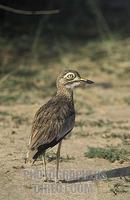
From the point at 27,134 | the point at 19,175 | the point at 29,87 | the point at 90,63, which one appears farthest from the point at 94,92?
the point at 19,175

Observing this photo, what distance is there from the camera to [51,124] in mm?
7148

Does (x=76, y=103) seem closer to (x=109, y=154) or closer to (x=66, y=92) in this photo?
(x=109, y=154)

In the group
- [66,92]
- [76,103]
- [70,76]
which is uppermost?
[76,103]

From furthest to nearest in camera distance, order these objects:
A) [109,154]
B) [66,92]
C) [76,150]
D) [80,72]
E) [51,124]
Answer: [80,72] < [76,150] < [109,154] < [66,92] < [51,124]

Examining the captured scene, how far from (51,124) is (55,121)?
0.07m

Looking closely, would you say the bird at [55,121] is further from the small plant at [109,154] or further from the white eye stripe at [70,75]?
the small plant at [109,154]

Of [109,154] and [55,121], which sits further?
[109,154]

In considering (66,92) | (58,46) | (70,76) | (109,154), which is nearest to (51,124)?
(66,92)

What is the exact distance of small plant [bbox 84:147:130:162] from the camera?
839 centimetres

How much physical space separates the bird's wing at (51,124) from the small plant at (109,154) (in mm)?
1157

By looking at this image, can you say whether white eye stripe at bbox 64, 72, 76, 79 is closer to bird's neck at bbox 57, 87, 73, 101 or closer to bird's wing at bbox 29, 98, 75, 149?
bird's neck at bbox 57, 87, 73, 101

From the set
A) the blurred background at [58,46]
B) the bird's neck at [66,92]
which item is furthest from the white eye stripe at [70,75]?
the blurred background at [58,46]

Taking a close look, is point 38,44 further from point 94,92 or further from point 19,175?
point 19,175

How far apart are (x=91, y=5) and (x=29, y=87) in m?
6.32
